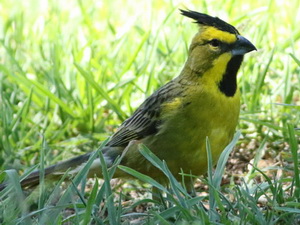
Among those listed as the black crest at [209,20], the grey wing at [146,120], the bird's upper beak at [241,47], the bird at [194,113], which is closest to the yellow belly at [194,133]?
the bird at [194,113]

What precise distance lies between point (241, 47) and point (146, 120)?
0.76 m

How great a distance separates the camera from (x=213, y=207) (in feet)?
11.5

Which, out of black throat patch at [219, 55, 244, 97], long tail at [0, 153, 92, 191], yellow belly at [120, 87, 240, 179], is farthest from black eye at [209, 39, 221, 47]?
long tail at [0, 153, 92, 191]

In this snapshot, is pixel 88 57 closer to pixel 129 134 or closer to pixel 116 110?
pixel 116 110

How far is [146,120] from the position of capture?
4832 millimetres

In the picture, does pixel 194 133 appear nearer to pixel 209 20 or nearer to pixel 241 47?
pixel 241 47

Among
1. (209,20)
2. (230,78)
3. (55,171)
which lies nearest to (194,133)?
(230,78)

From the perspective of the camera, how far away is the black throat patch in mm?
4621

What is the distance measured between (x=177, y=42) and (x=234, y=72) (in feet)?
6.00

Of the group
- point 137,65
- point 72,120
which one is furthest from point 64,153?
point 137,65

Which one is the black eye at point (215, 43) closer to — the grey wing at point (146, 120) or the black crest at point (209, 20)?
the black crest at point (209, 20)

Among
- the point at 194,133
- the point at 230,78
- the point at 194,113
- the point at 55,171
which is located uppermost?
the point at 230,78

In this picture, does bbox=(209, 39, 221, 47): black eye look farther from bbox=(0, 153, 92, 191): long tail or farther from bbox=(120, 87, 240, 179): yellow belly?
bbox=(0, 153, 92, 191): long tail

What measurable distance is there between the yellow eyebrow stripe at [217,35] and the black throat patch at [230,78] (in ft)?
0.38
